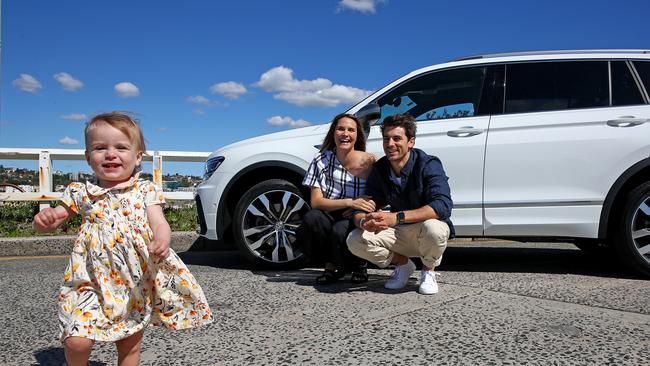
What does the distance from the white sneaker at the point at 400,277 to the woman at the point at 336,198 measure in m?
0.31

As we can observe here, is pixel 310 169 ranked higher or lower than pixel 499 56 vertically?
lower

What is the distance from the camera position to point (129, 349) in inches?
78.2

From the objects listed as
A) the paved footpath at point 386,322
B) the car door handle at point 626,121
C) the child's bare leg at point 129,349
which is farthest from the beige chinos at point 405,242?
the child's bare leg at point 129,349

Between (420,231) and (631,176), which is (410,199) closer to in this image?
(420,231)

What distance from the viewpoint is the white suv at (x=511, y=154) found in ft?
13.1

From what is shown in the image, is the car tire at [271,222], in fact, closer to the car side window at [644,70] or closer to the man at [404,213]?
the man at [404,213]

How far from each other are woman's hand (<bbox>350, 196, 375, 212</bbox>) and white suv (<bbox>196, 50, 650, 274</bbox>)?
0.75 m

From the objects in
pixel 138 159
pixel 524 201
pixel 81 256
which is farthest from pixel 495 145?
pixel 81 256

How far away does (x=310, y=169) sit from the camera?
4.05 m

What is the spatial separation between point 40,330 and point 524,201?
11.3 ft

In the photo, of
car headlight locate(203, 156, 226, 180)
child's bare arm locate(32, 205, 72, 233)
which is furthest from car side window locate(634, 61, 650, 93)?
child's bare arm locate(32, 205, 72, 233)

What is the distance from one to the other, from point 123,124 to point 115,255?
48 centimetres

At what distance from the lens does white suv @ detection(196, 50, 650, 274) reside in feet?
13.1

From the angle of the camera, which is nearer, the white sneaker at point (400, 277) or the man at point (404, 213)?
the man at point (404, 213)
